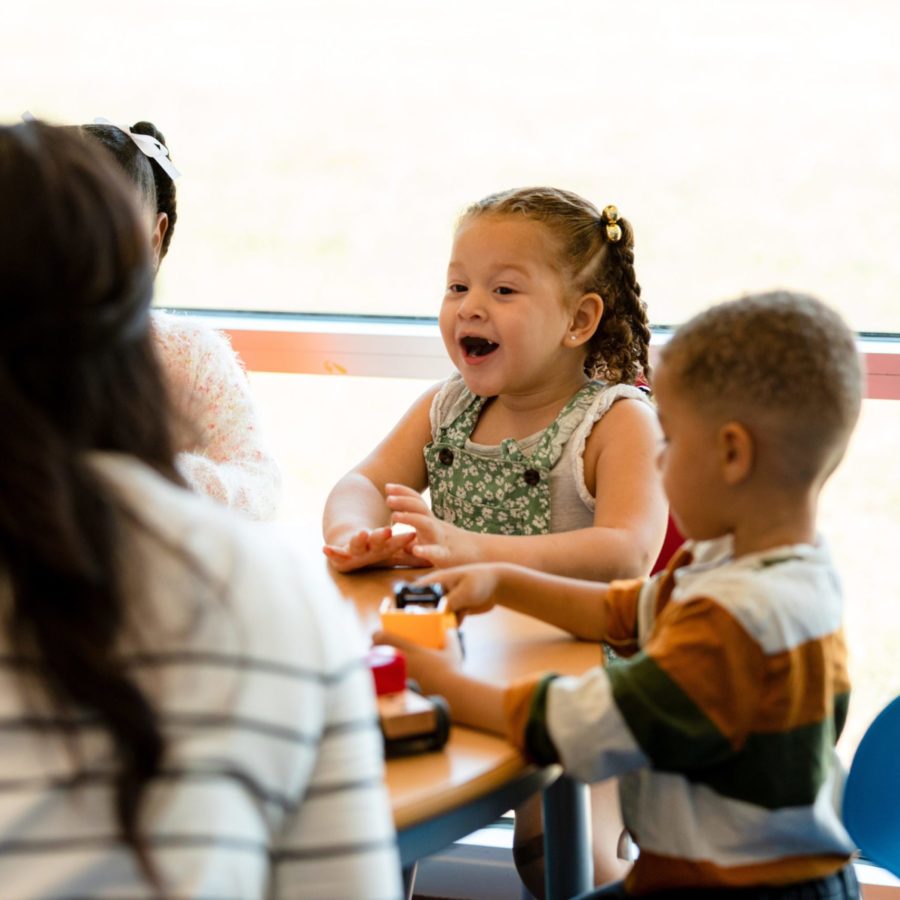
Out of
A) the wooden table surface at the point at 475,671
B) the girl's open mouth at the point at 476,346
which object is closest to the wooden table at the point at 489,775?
the wooden table surface at the point at 475,671

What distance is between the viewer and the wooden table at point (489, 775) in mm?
1082

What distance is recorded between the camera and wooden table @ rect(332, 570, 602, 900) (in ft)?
3.55

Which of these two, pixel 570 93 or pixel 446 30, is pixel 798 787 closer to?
pixel 570 93

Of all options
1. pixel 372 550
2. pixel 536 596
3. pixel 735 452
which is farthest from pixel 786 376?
pixel 372 550

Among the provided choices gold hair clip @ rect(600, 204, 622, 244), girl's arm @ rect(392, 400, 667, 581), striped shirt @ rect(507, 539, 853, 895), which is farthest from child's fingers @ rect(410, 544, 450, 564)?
gold hair clip @ rect(600, 204, 622, 244)

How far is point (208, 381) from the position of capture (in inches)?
85.4

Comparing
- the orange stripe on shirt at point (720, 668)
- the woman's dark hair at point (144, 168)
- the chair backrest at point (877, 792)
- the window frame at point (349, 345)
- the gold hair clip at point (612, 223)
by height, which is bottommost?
the chair backrest at point (877, 792)

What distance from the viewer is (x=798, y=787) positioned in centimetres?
116

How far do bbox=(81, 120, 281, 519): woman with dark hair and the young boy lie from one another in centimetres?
87

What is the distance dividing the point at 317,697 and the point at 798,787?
569 millimetres

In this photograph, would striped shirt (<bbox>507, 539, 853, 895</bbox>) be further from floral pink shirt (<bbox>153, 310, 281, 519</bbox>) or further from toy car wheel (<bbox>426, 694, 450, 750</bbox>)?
floral pink shirt (<bbox>153, 310, 281, 519</bbox>)

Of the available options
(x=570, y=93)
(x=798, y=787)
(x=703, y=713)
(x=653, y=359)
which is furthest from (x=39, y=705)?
(x=570, y=93)

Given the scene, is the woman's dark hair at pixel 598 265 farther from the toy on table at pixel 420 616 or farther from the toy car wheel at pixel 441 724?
the toy car wheel at pixel 441 724

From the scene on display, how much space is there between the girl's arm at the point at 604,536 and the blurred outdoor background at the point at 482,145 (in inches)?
26.9
